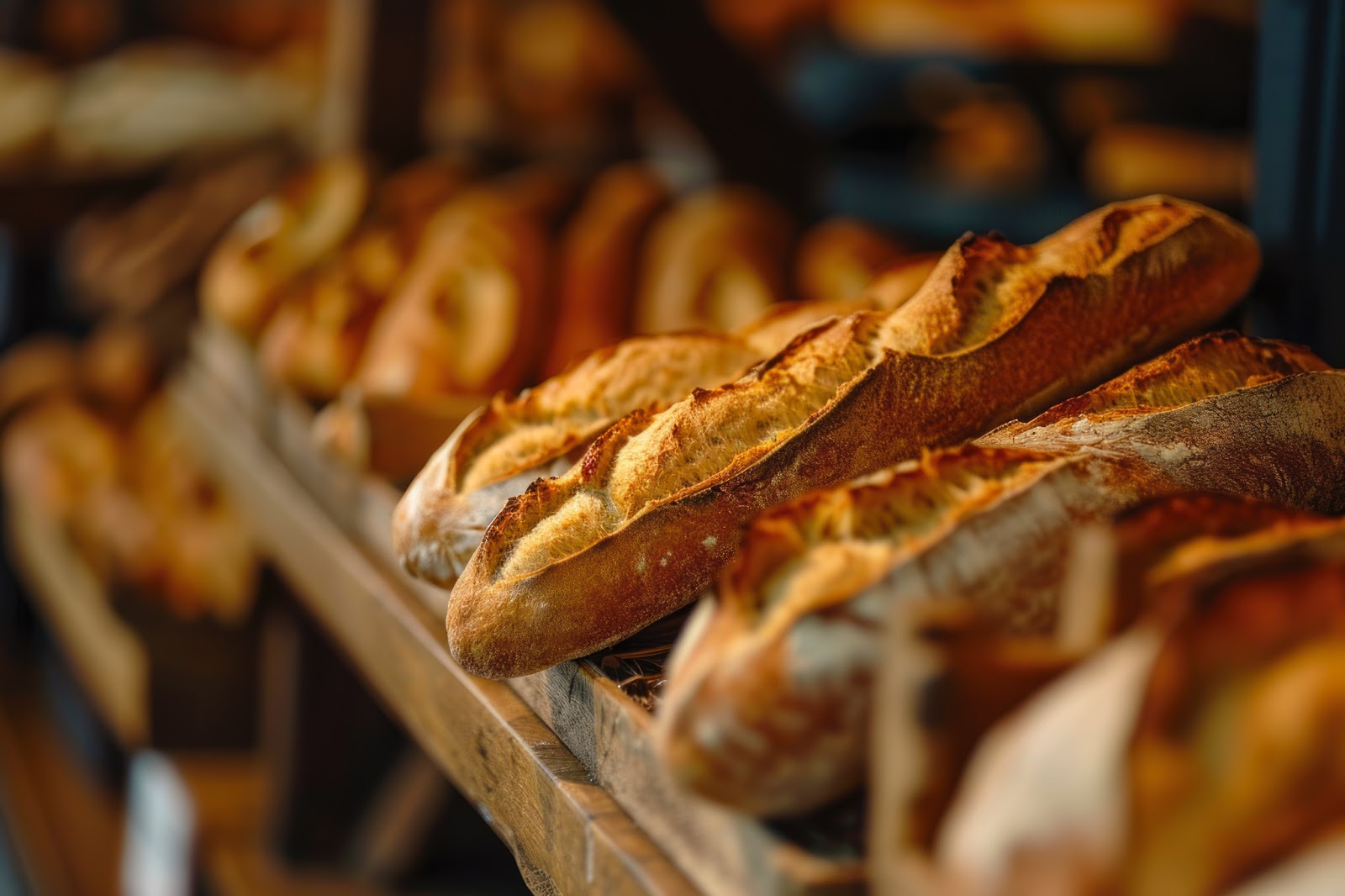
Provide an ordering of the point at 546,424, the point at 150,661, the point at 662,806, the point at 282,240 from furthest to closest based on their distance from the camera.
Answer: the point at 150,661
the point at 282,240
the point at 546,424
the point at 662,806

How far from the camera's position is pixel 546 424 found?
Result: 997 mm

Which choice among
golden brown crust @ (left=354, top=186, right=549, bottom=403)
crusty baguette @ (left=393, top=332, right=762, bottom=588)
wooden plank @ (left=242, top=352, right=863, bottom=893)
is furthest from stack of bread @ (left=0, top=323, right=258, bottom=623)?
wooden plank @ (left=242, top=352, right=863, bottom=893)

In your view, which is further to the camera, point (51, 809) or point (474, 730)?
point (51, 809)

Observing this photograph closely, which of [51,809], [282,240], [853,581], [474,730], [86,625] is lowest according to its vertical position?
[51,809]

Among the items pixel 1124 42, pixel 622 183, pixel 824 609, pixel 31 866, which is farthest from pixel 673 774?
pixel 1124 42

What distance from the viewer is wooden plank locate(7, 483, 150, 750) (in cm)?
229

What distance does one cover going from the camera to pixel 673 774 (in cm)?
57

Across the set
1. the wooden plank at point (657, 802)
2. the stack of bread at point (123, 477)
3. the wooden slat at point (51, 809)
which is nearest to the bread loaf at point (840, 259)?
the wooden plank at point (657, 802)

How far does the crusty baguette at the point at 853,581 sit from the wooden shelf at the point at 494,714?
1.5 inches

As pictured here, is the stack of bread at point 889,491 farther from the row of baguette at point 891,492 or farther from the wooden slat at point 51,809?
the wooden slat at point 51,809

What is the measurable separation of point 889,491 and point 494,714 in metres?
0.36

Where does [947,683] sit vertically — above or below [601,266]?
above

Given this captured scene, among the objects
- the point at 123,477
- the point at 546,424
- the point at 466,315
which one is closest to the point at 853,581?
the point at 546,424

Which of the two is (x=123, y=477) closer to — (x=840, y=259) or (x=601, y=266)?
(x=601, y=266)
